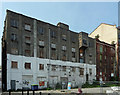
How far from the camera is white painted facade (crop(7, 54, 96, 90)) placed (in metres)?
32.3

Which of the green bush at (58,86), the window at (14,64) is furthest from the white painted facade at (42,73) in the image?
the green bush at (58,86)

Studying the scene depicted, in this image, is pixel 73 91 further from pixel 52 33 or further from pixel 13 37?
pixel 52 33

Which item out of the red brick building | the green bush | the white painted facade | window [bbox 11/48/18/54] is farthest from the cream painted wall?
window [bbox 11/48/18/54]

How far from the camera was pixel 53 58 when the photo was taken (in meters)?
40.2

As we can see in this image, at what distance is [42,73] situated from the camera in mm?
37062

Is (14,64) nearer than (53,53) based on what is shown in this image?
Yes

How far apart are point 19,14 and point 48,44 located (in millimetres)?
10358

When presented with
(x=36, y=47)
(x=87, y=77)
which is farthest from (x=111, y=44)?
(x=36, y=47)

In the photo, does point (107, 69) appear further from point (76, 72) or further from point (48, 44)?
point (48, 44)

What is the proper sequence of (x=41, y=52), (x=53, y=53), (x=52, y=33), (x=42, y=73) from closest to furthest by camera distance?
(x=42, y=73)
(x=41, y=52)
(x=53, y=53)
(x=52, y=33)

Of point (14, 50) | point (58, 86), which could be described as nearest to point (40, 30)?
point (14, 50)

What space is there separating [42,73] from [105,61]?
89.3ft

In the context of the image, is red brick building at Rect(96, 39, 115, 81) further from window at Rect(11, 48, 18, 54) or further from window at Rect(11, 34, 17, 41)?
window at Rect(11, 34, 17, 41)

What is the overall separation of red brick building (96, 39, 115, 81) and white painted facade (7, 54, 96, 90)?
6044 mm
